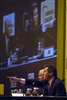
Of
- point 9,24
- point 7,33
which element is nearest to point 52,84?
point 7,33

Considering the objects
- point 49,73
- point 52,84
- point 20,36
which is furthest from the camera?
point 20,36

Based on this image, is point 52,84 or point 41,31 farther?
point 41,31

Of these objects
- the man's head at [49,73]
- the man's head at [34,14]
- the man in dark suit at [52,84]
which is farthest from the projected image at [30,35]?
the man's head at [49,73]

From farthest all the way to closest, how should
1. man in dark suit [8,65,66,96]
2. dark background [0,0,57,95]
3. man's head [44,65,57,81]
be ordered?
1. dark background [0,0,57,95]
2. man's head [44,65,57,81]
3. man in dark suit [8,65,66,96]

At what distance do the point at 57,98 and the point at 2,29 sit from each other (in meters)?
4.52

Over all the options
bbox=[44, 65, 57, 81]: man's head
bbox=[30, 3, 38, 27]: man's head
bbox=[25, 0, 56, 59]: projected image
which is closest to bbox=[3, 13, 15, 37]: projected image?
bbox=[25, 0, 56, 59]: projected image

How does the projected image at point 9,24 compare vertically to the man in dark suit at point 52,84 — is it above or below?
above

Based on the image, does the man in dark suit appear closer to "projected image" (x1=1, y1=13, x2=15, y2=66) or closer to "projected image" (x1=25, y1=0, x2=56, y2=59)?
"projected image" (x1=25, y1=0, x2=56, y2=59)

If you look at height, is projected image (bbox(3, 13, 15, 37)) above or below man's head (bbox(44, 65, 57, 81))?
above

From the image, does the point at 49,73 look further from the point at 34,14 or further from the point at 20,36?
the point at 34,14

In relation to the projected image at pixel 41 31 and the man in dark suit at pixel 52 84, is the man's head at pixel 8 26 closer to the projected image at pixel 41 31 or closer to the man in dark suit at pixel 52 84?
the projected image at pixel 41 31

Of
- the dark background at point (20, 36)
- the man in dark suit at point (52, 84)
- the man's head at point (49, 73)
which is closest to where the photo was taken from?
the man in dark suit at point (52, 84)

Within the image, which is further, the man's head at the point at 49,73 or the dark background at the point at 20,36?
the dark background at the point at 20,36

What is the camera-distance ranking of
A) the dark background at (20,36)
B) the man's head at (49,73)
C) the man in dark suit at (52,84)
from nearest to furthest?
the man in dark suit at (52,84), the man's head at (49,73), the dark background at (20,36)
